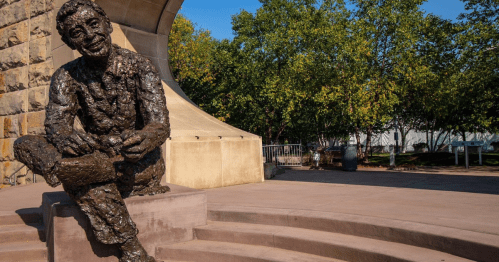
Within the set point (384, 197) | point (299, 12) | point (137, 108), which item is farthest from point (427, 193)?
point (299, 12)

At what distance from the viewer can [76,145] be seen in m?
3.33

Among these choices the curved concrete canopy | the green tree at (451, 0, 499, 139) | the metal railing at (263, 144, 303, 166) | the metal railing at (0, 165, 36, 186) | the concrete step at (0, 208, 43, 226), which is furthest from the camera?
the metal railing at (263, 144, 303, 166)

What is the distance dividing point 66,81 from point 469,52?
19.3 metres

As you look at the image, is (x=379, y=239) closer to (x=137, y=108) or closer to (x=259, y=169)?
(x=137, y=108)

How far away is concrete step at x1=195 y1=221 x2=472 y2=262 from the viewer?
328 centimetres

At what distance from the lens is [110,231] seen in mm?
3520

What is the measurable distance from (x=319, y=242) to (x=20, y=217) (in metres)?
3.63

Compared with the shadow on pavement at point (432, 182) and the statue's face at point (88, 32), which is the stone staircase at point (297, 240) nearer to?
the statue's face at point (88, 32)

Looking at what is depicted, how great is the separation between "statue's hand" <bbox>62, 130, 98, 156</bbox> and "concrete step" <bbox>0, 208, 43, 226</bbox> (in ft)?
6.86

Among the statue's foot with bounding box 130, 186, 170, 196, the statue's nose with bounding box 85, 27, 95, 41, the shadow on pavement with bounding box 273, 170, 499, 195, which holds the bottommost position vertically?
the shadow on pavement with bounding box 273, 170, 499, 195

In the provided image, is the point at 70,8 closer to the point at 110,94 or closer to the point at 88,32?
the point at 88,32

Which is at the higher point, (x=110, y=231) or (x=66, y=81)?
(x=66, y=81)

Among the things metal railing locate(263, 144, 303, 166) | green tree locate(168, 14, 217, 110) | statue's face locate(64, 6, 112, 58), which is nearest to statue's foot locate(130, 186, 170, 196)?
statue's face locate(64, 6, 112, 58)

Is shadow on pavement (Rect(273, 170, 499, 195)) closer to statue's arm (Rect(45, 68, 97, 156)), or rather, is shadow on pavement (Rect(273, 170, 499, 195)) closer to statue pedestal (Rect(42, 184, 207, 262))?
statue pedestal (Rect(42, 184, 207, 262))
